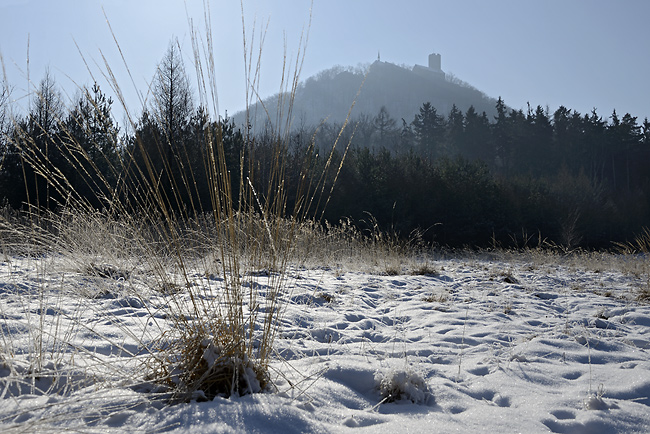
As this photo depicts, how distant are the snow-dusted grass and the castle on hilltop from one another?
102197mm

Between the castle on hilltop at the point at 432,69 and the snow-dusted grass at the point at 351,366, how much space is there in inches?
4024

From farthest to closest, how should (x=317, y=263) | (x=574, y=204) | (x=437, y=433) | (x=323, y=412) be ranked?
(x=574, y=204) → (x=317, y=263) → (x=323, y=412) → (x=437, y=433)

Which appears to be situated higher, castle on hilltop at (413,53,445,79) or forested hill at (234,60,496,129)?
castle on hilltop at (413,53,445,79)

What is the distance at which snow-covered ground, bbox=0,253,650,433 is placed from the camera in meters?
1.25

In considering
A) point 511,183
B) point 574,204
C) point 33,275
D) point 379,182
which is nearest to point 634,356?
point 33,275

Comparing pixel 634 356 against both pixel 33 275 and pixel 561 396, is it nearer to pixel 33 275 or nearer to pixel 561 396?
pixel 561 396

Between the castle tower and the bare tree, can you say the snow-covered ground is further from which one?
the castle tower

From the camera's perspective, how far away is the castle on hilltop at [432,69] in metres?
97.7

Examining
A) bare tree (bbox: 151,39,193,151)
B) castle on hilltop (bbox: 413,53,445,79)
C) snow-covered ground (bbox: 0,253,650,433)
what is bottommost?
snow-covered ground (bbox: 0,253,650,433)

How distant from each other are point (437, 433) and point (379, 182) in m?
18.1

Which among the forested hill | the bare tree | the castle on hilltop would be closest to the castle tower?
the castle on hilltop

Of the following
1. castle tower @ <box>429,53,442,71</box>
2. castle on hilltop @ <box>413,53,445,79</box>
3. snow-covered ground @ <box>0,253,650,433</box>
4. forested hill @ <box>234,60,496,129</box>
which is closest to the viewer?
snow-covered ground @ <box>0,253,650,433</box>

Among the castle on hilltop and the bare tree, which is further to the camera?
the castle on hilltop

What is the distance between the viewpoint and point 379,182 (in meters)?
19.0
